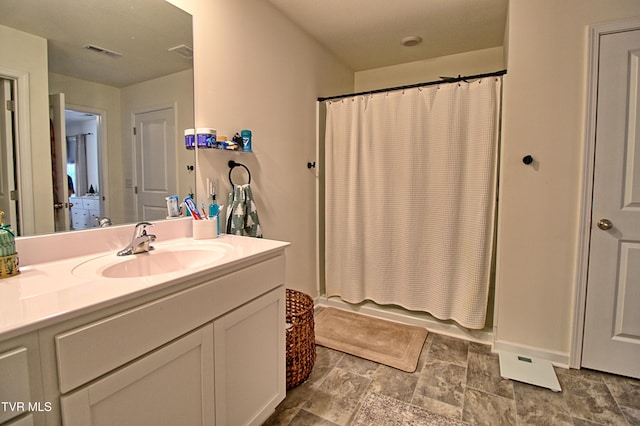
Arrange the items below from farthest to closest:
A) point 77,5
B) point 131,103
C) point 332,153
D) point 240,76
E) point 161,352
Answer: point 332,153, point 240,76, point 131,103, point 77,5, point 161,352

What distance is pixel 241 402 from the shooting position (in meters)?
1.25

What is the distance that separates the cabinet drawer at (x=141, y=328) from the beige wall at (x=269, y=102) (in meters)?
0.78

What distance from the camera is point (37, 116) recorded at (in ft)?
3.68

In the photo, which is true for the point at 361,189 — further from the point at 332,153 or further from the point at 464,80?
the point at 464,80

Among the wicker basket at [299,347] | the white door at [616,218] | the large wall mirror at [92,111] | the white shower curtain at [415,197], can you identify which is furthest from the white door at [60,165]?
the white door at [616,218]

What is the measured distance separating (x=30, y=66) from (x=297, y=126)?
167cm

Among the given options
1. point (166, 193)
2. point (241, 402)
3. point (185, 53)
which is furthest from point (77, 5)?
point (241, 402)

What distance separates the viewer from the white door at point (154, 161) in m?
1.49

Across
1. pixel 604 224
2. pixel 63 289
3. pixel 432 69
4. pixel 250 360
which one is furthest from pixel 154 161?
pixel 432 69

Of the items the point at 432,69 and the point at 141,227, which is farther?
the point at 432,69

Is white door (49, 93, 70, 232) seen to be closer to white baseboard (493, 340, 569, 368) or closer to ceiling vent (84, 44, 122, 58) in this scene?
ceiling vent (84, 44, 122, 58)

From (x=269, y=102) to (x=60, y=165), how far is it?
134 cm

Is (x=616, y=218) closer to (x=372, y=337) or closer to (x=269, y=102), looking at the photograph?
(x=372, y=337)

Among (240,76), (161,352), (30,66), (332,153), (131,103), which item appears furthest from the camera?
(332,153)
